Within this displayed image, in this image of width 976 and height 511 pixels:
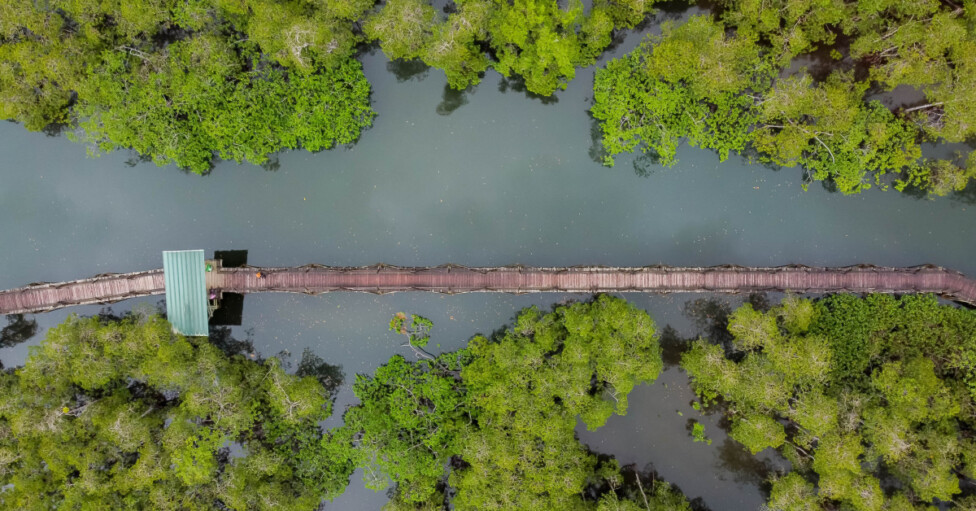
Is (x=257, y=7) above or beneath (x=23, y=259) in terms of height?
above

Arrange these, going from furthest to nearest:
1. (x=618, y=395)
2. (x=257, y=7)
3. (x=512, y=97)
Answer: (x=512, y=97)
(x=618, y=395)
(x=257, y=7)

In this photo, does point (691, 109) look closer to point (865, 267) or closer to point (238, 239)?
point (865, 267)

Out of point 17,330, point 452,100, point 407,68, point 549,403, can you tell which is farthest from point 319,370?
point 407,68

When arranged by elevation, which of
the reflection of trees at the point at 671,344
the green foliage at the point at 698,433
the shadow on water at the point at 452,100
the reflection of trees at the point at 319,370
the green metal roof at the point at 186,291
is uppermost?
the shadow on water at the point at 452,100

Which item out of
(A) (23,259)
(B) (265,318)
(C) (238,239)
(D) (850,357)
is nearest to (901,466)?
(D) (850,357)

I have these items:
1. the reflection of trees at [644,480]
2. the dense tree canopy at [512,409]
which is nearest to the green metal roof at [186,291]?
the dense tree canopy at [512,409]

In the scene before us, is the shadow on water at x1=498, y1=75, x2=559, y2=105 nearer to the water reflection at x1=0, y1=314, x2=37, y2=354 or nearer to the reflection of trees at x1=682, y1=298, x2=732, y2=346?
the reflection of trees at x1=682, y1=298, x2=732, y2=346

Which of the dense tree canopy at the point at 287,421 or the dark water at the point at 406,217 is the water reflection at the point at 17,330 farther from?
the dense tree canopy at the point at 287,421
